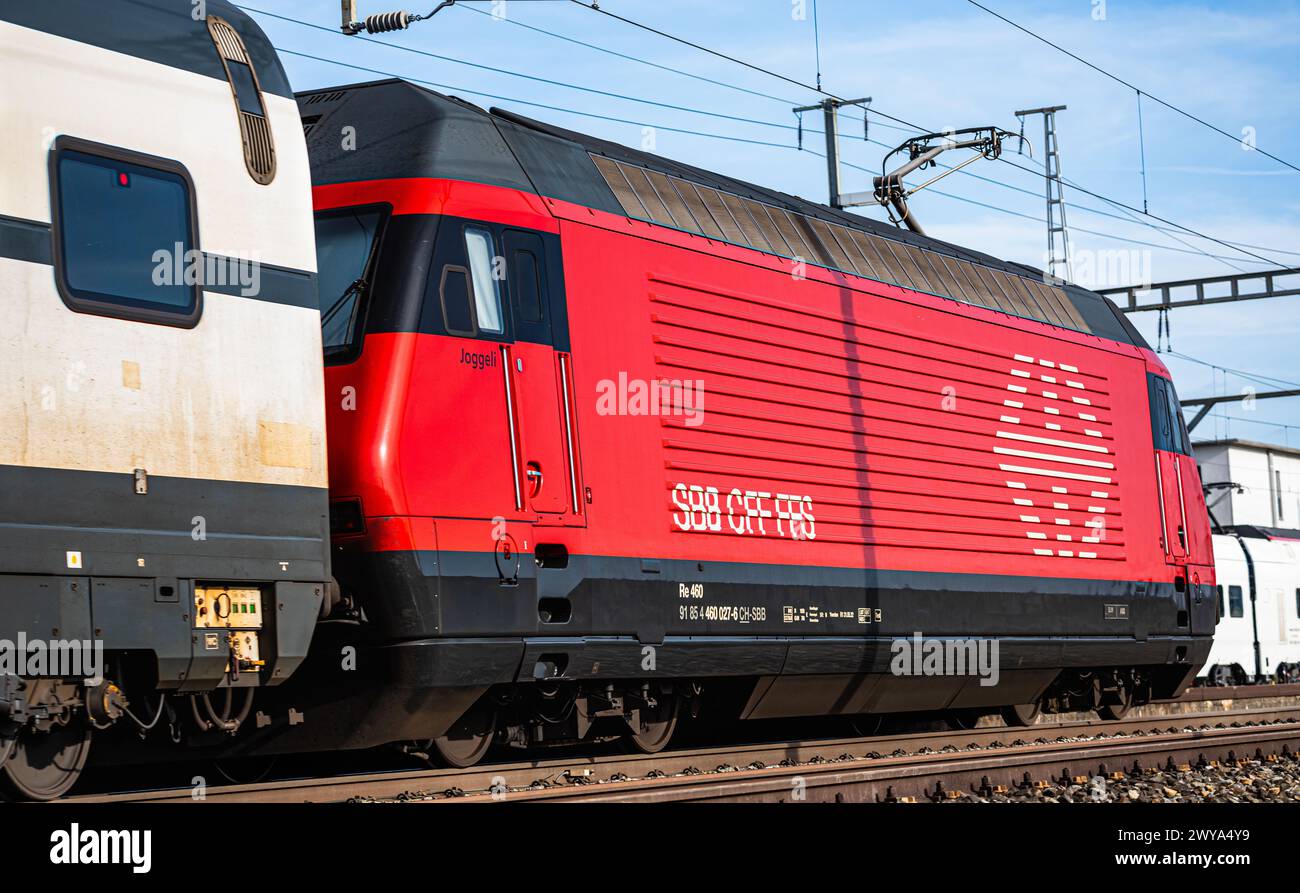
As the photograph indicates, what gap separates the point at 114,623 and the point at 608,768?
4.59m

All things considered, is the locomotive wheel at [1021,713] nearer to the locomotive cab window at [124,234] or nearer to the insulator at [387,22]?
the insulator at [387,22]

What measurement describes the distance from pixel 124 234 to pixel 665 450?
15.3ft

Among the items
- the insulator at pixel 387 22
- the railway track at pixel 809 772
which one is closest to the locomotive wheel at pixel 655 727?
the railway track at pixel 809 772

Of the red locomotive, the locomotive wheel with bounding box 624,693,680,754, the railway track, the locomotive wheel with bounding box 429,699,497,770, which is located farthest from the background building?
the locomotive wheel with bounding box 429,699,497,770

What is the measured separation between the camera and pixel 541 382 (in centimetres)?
1061

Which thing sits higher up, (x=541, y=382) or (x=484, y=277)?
(x=484, y=277)

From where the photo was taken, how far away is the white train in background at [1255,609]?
30938mm

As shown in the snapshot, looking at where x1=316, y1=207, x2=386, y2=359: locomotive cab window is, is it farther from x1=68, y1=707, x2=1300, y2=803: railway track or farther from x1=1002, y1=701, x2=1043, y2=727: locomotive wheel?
x1=1002, y1=701, x2=1043, y2=727: locomotive wheel

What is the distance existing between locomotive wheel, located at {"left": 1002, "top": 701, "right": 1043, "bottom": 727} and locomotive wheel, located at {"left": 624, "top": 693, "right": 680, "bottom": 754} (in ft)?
20.1

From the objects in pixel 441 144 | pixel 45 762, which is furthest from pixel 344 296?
pixel 45 762

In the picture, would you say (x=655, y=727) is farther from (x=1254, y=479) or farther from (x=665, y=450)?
(x=1254, y=479)

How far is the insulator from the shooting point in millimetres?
15875

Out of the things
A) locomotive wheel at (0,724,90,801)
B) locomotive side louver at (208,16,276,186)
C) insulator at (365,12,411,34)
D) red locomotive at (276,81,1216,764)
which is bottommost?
locomotive wheel at (0,724,90,801)
